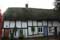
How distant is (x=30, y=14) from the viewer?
20.7m

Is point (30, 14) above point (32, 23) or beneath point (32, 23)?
above

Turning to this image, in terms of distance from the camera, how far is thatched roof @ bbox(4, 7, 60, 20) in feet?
62.4

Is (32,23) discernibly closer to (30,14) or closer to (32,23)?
(32,23)

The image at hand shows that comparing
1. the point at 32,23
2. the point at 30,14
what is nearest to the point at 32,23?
the point at 32,23

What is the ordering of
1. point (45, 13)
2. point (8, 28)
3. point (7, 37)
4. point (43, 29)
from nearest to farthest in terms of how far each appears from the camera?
point (7, 37) → point (8, 28) → point (43, 29) → point (45, 13)

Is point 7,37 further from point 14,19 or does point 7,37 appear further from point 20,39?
point 14,19

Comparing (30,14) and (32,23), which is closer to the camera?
(32,23)

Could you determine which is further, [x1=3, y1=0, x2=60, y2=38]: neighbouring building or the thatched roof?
the thatched roof

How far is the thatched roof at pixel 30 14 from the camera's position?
19.0 meters

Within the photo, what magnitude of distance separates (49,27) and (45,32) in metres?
0.95

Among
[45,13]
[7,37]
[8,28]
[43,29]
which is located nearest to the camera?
[7,37]

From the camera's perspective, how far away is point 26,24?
19281 mm

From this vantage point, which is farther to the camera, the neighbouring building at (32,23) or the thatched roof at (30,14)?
the thatched roof at (30,14)

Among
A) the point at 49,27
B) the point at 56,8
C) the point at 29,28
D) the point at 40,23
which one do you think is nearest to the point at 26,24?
the point at 29,28
